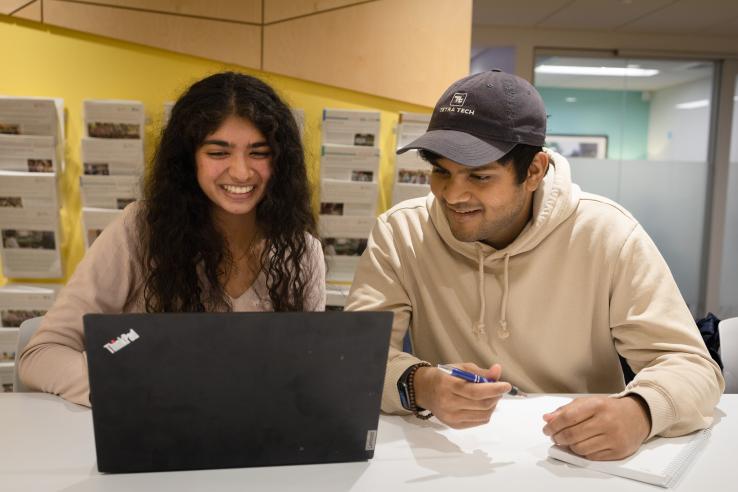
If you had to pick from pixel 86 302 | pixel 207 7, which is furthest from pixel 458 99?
pixel 207 7

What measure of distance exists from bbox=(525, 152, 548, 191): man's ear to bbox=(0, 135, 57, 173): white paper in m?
1.98

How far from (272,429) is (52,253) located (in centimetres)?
206

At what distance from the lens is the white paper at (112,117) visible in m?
2.65

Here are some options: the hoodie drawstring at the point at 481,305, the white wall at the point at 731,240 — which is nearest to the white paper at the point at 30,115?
the hoodie drawstring at the point at 481,305

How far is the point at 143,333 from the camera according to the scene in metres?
0.91

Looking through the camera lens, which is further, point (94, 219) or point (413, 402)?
point (94, 219)

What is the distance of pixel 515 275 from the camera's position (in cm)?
158

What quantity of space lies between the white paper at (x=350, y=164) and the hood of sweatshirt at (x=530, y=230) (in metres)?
1.24

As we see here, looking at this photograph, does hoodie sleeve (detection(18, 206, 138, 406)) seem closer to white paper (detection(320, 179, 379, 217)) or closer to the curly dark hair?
the curly dark hair

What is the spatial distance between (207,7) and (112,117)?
600mm

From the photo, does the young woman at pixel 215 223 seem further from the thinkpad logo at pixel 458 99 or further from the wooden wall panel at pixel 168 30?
the wooden wall panel at pixel 168 30

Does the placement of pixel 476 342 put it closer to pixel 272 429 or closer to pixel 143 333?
pixel 272 429

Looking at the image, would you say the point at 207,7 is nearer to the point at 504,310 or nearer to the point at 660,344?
the point at 504,310

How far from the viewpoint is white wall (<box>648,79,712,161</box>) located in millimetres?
5871
